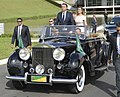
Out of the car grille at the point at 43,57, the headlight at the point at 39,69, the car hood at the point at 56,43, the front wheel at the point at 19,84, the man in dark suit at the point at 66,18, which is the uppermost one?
the man in dark suit at the point at 66,18

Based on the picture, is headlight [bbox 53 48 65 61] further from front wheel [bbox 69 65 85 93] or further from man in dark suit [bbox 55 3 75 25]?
man in dark suit [bbox 55 3 75 25]

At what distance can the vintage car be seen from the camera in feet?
25.9

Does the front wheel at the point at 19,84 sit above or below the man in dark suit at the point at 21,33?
below

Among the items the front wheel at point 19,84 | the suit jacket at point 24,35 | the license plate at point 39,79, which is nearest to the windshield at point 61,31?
the front wheel at point 19,84

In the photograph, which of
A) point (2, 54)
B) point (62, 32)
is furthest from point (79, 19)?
point (2, 54)

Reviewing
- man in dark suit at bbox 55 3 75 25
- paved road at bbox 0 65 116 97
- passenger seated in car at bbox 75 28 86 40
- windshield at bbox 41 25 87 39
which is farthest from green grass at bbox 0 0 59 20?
paved road at bbox 0 65 116 97

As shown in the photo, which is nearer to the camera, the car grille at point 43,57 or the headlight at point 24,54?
the car grille at point 43,57

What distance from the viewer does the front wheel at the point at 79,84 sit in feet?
26.5

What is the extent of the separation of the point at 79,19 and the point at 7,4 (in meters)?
52.1

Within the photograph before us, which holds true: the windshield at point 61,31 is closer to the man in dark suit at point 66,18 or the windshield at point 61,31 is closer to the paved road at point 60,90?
the man in dark suit at point 66,18

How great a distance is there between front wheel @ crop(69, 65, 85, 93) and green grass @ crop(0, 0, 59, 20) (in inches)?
1712

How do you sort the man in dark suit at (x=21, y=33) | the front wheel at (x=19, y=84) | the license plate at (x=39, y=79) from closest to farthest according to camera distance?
the license plate at (x=39, y=79) < the front wheel at (x=19, y=84) < the man in dark suit at (x=21, y=33)

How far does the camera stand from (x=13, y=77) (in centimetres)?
816

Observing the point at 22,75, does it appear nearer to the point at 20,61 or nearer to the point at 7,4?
the point at 20,61
